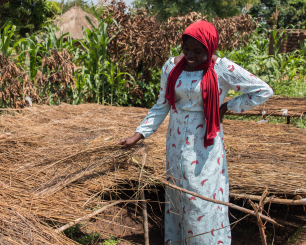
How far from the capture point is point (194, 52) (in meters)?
1.51

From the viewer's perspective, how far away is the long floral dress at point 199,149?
1609mm

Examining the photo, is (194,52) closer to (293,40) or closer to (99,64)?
(99,64)

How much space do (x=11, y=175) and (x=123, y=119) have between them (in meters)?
1.85

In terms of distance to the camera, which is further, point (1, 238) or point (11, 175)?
point (11, 175)

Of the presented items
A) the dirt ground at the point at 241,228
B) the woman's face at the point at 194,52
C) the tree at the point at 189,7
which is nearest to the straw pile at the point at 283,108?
the dirt ground at the point at 241,228

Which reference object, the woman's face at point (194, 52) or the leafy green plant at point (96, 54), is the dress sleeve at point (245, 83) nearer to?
the woman's face at point (194, 52)

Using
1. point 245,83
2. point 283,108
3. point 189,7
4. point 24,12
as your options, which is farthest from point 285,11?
point 245,83

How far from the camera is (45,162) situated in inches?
84.9

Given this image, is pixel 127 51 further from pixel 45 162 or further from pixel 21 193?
pixel 21 193

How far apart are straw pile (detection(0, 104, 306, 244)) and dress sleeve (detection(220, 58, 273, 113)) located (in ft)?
2.32

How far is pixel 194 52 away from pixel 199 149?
21.7 inches

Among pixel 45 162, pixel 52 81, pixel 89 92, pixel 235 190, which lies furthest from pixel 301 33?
pixel 45 162

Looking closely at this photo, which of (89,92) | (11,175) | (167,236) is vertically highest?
(89,92)

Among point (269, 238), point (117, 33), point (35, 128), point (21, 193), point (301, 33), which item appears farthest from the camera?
point (301, 33)
